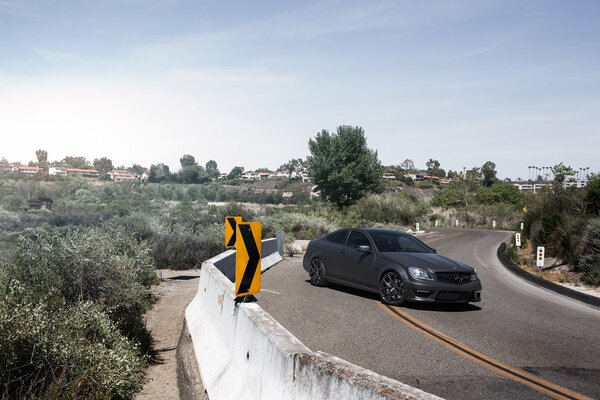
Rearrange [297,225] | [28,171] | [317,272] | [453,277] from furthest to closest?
[28,171] < [297,225] < [317,272] < [453,277]

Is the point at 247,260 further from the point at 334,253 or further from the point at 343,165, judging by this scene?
the point at 343,165

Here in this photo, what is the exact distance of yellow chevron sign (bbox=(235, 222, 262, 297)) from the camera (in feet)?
25.4

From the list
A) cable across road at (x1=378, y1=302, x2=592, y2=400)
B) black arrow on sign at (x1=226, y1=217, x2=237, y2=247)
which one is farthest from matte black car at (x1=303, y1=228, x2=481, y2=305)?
black arrow on sign at (x1=226, y1=217, x2=237, y2=247)

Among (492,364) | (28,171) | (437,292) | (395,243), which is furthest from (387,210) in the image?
(492,364)

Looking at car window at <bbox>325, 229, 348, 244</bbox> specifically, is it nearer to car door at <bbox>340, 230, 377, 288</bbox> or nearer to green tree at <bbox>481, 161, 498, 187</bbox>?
car door at <bbox>340, 230, 377, 288</bbox>

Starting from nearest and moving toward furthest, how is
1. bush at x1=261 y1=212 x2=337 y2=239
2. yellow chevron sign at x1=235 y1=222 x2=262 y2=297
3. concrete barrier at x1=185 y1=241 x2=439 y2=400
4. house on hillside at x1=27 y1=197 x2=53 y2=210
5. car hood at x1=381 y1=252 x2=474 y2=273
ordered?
concrete barrier at x1=185 y1=241 x2=439 y2=400
yellow chevron sign at x1=235 y1=222 x2=262 y2=297
car hood at x1=381 y1=252 x2=474 y2=273
bush at x1=261 y1=212 x2=337 y2=239
house on hillside at x1=27 y1=197 x2=53 y2=210

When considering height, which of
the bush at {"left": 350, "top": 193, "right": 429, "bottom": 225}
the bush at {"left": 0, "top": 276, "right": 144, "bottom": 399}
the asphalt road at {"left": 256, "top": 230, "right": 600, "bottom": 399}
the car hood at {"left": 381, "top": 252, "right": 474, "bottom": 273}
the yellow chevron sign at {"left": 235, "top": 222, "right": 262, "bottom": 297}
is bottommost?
the bush at {"left": 350, "top": 193, "right": 429, "bottom": 225}

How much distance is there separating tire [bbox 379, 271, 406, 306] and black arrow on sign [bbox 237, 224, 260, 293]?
18.1 ft

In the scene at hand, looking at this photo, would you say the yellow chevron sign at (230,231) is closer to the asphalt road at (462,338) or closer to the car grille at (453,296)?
the asphalt road at (462,338)

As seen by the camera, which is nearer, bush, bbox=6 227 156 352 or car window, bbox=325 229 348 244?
bush, bbox=6 227 156 352

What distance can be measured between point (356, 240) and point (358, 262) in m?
0.71

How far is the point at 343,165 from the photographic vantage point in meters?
76.2

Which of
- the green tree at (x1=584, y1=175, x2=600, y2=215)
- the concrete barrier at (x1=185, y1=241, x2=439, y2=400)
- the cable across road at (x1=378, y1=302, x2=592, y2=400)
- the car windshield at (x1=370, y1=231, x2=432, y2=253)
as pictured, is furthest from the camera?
the green tree at (x1=584, y1=175, x2=600, y2=215)

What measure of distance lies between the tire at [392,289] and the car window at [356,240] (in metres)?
1.28
